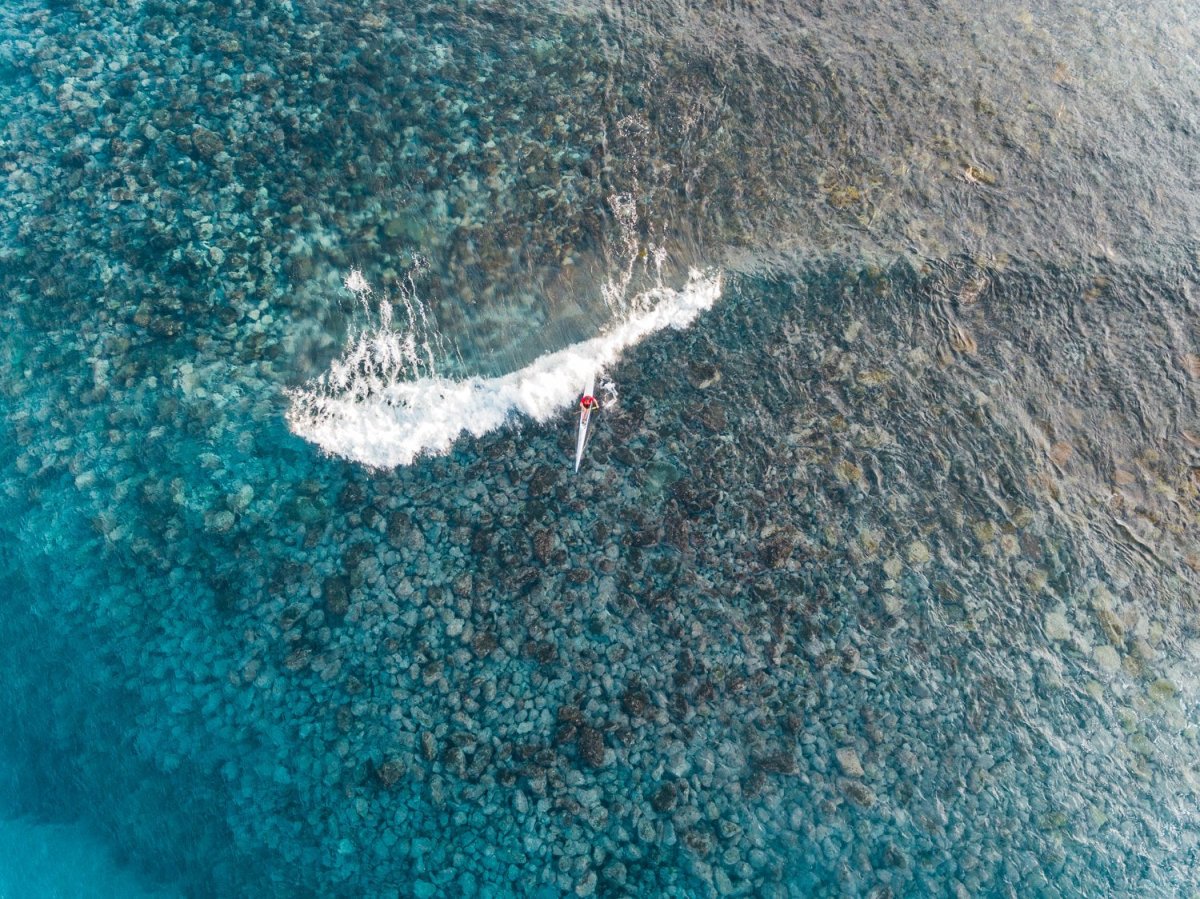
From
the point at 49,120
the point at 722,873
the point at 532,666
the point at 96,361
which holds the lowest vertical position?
the point at 722,873

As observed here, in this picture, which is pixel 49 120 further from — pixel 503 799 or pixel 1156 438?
pixel 1156 438

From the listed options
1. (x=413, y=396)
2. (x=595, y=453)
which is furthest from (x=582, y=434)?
(x=413, y=396)

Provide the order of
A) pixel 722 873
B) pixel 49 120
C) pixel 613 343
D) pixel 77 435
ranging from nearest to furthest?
1. pixel 722 873
2. pixel 77 435
3. pixel 613 343
4. pixel 49 120

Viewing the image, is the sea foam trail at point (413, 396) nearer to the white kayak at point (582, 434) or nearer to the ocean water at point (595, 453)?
the ocean water at point (595, 453)

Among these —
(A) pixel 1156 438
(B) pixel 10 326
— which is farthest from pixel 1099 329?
(B) pixel 10 326

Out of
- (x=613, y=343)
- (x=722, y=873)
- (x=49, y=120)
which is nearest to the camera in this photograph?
(x=722, y=873)

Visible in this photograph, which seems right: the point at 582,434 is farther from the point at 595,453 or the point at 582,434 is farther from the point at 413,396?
the point at 413,396

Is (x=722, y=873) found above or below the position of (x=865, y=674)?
below

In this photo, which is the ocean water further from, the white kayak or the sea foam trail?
the white kayak
